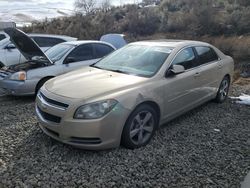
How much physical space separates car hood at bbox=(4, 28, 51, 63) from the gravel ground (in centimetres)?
233

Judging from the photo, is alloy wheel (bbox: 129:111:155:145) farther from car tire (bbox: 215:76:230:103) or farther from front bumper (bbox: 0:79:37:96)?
front bumper (bbox: 0:79:37:96)

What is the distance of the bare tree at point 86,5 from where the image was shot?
29072 mm

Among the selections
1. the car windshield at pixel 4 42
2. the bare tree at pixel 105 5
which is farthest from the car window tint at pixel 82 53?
the bare tree at pixel 105 5

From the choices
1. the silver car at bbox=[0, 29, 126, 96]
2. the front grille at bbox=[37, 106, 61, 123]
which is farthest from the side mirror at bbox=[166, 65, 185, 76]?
the silver car at bbox=[0, 29, 126, 96]

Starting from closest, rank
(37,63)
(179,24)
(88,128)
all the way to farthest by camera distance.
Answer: (88,128)
(37,63)
(179,24)

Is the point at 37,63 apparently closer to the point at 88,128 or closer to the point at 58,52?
the point at 58,52

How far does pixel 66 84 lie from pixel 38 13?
95.7ft

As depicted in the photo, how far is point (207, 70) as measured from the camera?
608 centimetres

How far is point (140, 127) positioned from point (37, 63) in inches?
152

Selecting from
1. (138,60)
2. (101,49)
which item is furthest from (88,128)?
(101,49)

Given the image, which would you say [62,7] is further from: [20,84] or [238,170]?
[238,170]

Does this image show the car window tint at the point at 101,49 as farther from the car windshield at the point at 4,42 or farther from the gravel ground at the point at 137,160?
the car windshield at the point at 4,42

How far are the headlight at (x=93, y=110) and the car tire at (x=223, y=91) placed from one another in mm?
3522

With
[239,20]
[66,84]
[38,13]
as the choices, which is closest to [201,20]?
[239,20]
